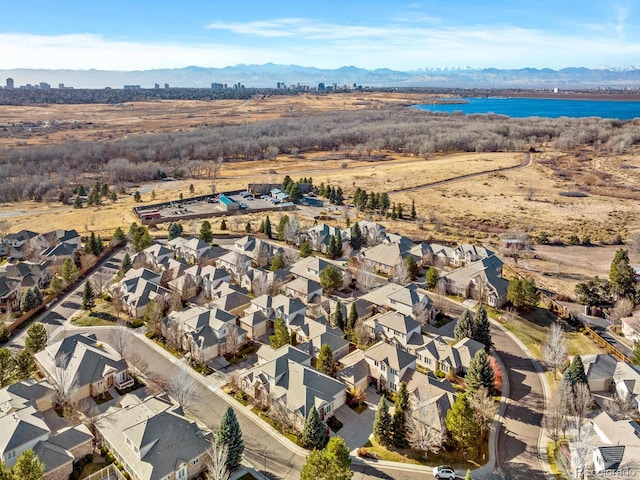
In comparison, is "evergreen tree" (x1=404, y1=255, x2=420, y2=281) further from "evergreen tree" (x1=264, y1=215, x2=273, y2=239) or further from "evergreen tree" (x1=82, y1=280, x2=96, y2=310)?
"evergreen tree" (x1=82, y1=280, x2=96, y2=310)

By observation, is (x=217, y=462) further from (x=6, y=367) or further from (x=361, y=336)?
(x=6, y=367)

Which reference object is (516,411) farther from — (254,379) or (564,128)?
(564,128)

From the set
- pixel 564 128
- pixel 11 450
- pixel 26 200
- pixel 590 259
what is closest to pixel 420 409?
pixel 11 450

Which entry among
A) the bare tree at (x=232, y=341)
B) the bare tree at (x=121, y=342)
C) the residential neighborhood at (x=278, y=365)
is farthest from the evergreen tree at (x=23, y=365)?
the bare tree at (x=232, y=341)

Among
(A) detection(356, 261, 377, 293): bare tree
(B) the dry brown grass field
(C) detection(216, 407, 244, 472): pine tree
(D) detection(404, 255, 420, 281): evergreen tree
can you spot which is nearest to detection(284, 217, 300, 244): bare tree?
(B) the dry brown grass field

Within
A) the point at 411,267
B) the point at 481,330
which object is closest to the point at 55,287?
the point at 411,267
